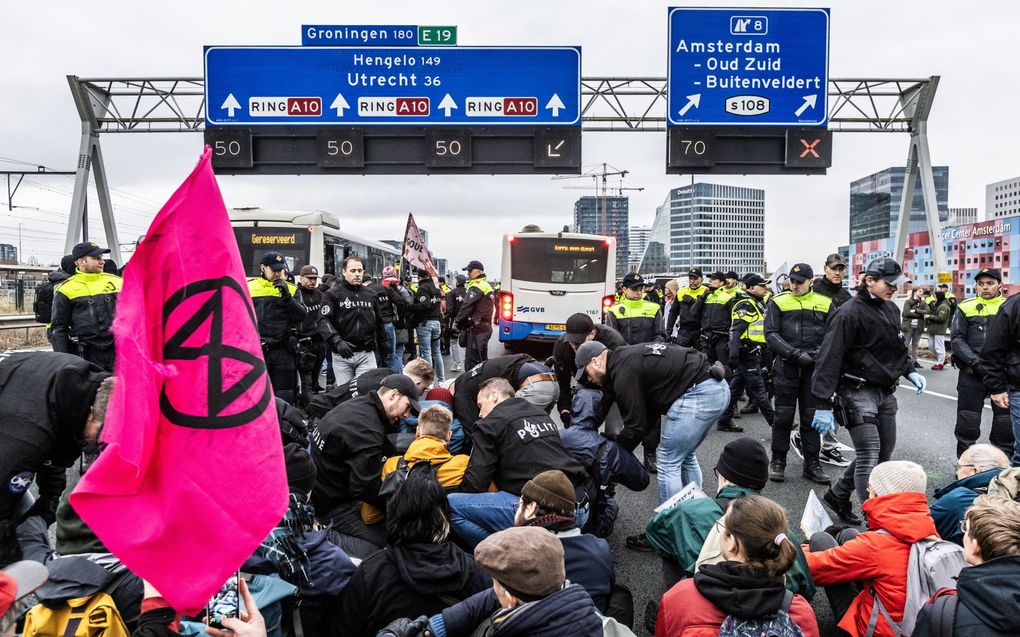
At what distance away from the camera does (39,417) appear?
2.62 meters

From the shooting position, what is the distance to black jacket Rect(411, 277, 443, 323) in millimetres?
11039

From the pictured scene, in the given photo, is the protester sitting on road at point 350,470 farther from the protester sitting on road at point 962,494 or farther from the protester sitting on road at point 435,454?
the protester sitting on road at point 962,494

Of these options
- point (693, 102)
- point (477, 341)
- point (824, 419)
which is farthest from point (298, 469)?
point (693, 102)

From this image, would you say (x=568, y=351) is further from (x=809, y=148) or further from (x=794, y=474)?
(x=809, y=148)

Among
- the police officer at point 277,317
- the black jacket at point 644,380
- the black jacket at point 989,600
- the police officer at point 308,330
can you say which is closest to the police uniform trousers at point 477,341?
the police officer at point 308,330

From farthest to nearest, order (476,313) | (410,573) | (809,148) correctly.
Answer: (809,148), (476,313), (410,573)

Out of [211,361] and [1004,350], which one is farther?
[1004,350]

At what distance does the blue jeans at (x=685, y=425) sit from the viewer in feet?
15.6

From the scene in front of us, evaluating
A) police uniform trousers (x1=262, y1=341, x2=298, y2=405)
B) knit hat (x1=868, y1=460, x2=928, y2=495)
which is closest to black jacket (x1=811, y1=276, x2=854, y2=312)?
knit hat (x1=868, y1=460, x2=928, y2=495)

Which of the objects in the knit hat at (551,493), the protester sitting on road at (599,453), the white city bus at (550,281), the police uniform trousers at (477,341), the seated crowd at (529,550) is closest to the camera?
the seated crowd at (529,550)

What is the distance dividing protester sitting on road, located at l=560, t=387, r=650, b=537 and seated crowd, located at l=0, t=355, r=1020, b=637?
3 cm

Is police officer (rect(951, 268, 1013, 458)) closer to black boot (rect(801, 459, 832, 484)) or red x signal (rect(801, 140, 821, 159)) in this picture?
black boot (rect(801, 459, 832, 484))

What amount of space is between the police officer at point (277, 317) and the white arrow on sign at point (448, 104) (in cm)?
628

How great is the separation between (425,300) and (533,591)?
9035 millimetres
